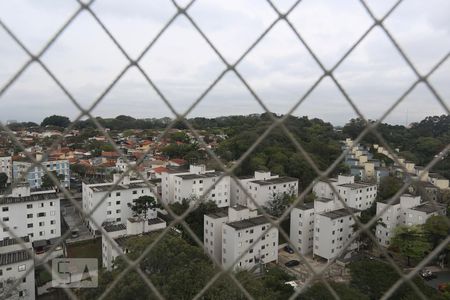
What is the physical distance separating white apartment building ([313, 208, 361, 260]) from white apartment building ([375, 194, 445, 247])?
0.90 m

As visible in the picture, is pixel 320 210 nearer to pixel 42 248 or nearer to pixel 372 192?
pixel 372 192

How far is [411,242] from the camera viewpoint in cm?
555


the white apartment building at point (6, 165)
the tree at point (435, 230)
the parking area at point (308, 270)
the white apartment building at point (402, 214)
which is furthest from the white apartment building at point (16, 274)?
the white apartment building at point (6, 165)

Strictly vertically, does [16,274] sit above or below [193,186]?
below

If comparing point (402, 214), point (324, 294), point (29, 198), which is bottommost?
point (324, 294)

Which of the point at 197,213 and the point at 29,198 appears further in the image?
the point at 197,213

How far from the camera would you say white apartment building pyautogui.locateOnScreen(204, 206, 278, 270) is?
5246 mm

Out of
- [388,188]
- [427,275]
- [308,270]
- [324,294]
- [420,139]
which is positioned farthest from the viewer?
[420,139]

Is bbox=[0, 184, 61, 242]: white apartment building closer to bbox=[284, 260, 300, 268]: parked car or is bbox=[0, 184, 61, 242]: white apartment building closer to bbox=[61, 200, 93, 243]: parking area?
bbox=[61, 200, 93, 243]: parking area

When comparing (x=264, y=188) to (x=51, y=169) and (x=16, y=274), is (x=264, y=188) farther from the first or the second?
(x=51, y=169)

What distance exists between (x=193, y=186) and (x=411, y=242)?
436cm

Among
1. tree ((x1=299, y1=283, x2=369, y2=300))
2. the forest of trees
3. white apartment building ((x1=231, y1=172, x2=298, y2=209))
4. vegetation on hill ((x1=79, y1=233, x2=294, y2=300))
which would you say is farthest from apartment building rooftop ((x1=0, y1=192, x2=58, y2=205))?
tree ((x1=299, y1=283, x2=369, y2=300))

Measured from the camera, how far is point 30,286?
3963 mm

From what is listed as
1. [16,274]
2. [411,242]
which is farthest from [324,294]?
[16,274]
